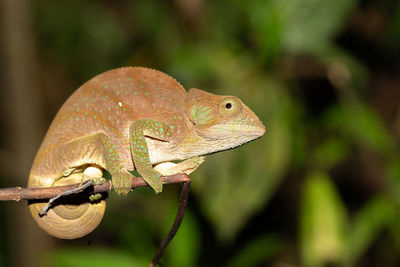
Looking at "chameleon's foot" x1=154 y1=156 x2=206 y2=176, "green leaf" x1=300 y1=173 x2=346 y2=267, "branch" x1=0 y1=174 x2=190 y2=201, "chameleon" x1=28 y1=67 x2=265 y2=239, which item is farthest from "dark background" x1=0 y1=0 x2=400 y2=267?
"branch" x1=0 y1=174 x2=190 y2=201

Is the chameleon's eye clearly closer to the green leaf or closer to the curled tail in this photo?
the curled tail

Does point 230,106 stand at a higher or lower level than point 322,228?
higher

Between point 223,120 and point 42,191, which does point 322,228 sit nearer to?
point 223,120

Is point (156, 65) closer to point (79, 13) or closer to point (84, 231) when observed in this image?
point (79, 13)

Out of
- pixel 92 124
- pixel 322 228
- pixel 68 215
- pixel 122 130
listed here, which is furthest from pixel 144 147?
pixel 322 228

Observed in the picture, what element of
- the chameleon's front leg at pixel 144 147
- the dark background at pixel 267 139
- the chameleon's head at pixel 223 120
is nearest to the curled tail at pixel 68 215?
the chameleon's front leg at pixel 144 147

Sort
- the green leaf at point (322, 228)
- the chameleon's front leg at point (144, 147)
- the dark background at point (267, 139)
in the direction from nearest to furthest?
the chameleon's front leg at point (144, 147)
the dark background at point (267, 139)
the green leaf at point (322, 228)

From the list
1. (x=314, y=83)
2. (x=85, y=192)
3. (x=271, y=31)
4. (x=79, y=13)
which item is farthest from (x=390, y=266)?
(x=79, y=13)

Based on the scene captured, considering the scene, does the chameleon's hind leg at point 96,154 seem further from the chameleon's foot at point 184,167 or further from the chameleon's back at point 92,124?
the chameleon's foot at point 184,167

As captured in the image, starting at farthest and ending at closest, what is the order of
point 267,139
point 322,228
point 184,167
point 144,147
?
point 322,228, point 267,139, point 184,167, point 144,147
